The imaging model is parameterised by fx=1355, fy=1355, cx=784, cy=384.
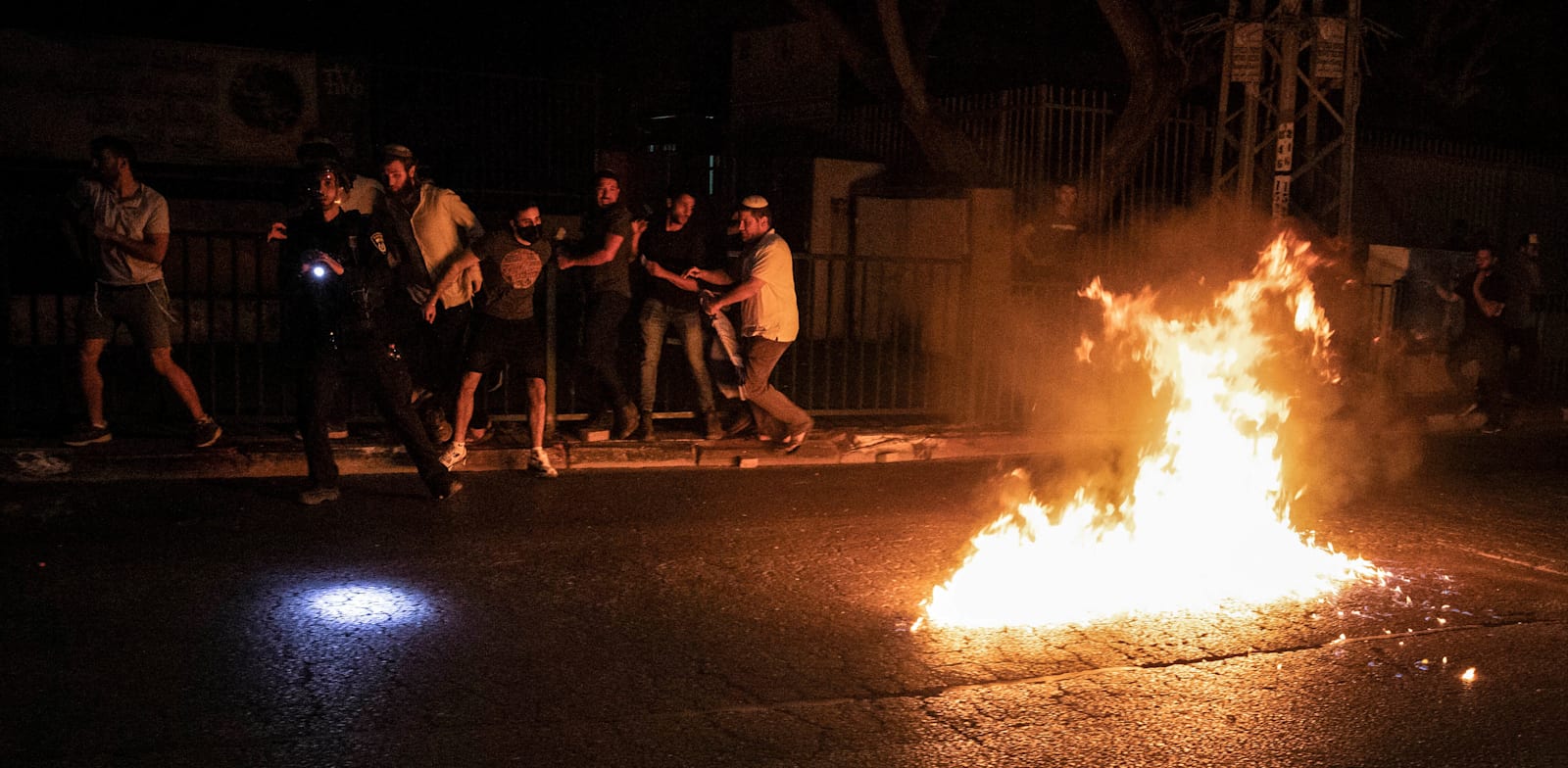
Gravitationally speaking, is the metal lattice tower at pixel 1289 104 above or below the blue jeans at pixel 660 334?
above

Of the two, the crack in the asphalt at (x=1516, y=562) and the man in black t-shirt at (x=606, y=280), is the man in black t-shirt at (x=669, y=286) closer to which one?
the man in black t-shirt at (x=606, y=280)

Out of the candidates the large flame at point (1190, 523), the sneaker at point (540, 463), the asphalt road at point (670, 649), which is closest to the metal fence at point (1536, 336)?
the large flame at point (1190, 523)

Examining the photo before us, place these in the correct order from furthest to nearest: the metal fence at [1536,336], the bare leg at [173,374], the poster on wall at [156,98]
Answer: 1. the metal fence at [1536,336]
2. the poster on wall at [156,98]
3. the bare leg at [173,374]

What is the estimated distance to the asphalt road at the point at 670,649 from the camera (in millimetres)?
4203

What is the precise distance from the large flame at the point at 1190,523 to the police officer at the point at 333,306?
3.33 meters

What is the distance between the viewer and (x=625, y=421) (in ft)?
30.4

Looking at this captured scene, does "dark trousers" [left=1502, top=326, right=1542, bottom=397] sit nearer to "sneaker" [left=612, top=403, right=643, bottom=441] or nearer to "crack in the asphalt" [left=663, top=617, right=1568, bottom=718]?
"crack in the asphalt" [left=663, top=617, right=1568, bottom=718]

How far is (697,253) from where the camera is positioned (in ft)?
30.2

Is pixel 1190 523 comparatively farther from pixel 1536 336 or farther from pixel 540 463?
pixel 1536 336

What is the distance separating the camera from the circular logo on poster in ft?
44.9

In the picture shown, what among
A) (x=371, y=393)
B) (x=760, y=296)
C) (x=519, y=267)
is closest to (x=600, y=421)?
(x=760, y=296)

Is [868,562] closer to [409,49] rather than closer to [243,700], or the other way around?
[243,700]

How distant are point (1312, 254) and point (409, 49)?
12.3 metres

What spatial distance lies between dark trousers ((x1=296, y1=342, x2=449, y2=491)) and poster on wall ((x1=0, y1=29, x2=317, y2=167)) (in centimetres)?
737
